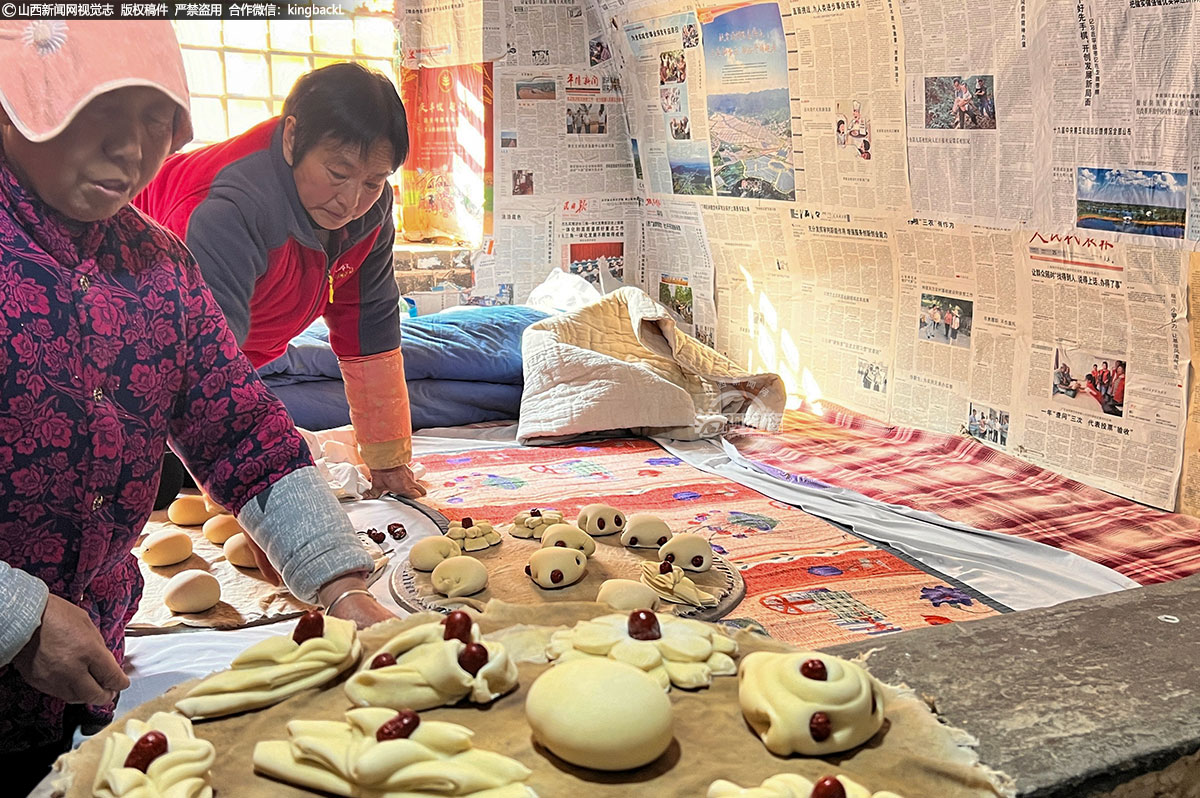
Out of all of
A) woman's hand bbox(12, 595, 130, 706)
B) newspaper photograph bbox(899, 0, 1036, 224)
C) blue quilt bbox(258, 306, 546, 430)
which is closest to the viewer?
woman's hand bbox(12, 595, 130, 706)

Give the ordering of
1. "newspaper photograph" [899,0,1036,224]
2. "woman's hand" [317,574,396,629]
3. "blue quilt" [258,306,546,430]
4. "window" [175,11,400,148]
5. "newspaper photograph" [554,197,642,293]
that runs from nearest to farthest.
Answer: "woman's hand" [317,574,396,629] → "newspaper photograph" [899,0,1036,224] → "blue quilt" [258,306,546,430] → "window" [175,11,400,148] → "newspaper photograph" [554,197,642,293]

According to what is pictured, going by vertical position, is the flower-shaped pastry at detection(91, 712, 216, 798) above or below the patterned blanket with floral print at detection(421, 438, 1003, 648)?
above

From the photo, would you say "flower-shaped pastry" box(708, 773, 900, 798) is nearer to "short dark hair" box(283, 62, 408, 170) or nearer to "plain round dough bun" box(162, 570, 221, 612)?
"plain round dough bun" box(162, 570, 221, 612)

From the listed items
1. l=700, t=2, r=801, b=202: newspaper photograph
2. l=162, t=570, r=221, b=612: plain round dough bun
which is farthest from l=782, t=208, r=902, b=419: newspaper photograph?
l=162, t=570, r=221, b=612: plain round dough bun

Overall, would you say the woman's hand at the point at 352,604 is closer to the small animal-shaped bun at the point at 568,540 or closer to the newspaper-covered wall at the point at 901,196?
the small animal-shaped bun at the point at 568,540

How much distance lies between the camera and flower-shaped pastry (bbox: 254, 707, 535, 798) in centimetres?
56

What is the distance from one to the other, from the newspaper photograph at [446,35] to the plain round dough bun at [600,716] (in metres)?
2.92

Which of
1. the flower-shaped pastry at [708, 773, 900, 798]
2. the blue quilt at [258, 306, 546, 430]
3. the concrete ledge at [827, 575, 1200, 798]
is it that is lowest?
the blue quilt at [258, 306, 546, 430]

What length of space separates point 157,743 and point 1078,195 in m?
1.99

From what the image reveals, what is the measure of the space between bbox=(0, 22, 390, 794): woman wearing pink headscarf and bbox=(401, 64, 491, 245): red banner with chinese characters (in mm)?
2469

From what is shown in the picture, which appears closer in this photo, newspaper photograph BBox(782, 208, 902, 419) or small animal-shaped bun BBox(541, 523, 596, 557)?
small animal-shaped bun BBox(541, 523, 596, 557)

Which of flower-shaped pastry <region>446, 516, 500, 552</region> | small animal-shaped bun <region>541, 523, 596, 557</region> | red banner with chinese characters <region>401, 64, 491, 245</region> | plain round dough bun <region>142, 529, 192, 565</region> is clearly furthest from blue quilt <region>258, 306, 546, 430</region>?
small animal-shaped bun <region>541, 523, 596, 557</region>

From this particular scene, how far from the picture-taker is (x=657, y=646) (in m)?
0.71

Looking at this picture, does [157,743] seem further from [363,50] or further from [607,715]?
[363,50]
